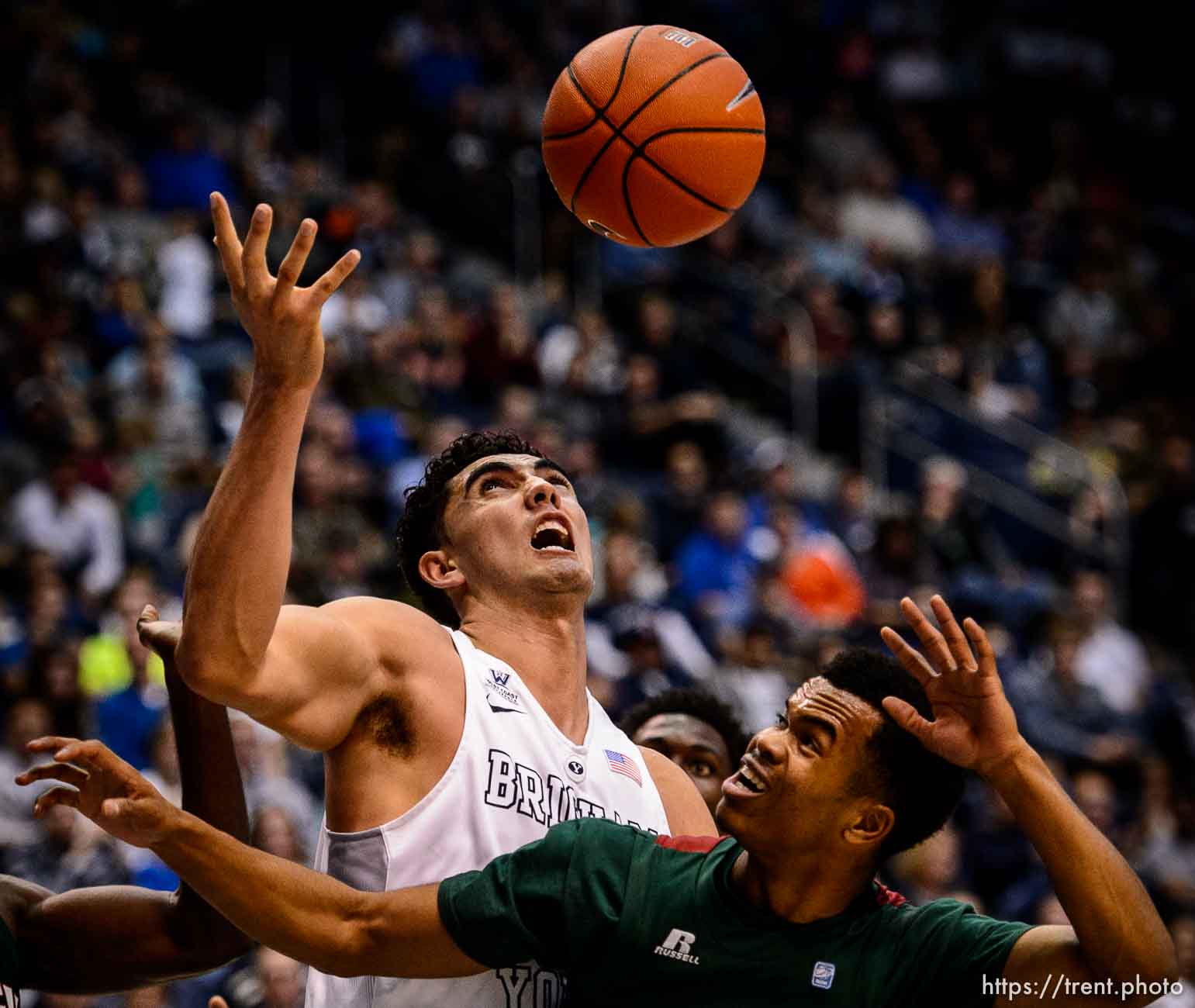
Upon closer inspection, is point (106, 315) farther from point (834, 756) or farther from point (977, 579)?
point (834, 756)

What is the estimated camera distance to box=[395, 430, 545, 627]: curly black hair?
14.1 ft

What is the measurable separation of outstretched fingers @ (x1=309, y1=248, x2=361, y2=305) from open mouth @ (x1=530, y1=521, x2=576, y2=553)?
47.9 inches

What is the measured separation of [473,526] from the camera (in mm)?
4109

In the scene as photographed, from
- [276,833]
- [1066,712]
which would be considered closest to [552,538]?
[276,833]

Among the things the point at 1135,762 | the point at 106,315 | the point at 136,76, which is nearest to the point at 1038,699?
the point at 1135,762

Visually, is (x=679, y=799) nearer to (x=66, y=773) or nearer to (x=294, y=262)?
(x=66, y=773)

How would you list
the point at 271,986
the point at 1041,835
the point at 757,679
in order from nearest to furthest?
the point at 1041,835
the point at 271,986
the point at 757,679

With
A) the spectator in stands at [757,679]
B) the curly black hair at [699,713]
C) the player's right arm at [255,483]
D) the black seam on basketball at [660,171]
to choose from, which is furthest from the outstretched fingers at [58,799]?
the spectator in stands at [757,679]

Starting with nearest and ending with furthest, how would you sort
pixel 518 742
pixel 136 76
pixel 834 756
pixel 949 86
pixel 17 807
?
pixel 834 756, pixel 518 742, pixel 17 807, pixel 136 76, pixel 949 86

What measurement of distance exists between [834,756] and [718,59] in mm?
2279

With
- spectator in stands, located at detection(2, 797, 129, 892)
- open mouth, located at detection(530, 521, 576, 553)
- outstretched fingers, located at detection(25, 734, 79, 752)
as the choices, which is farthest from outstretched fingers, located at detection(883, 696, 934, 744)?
spectator in stands, located at detection(2, 797, 129, 892)

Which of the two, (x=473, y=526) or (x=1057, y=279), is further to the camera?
(x=1057, y=279)

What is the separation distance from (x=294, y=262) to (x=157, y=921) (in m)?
1.63

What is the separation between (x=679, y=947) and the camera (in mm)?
3205
